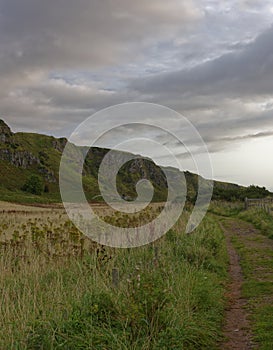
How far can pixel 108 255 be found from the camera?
27.0 ft

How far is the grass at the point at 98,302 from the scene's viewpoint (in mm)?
4832

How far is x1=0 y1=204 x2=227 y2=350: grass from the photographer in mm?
4832

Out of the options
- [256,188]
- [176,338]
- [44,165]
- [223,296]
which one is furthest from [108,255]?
[44,165]

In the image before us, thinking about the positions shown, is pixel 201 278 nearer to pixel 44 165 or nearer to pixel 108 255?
pixel 108 255

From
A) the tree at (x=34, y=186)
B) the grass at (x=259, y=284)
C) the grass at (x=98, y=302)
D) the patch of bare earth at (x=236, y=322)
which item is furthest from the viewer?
the tree at (x=34, y=186)

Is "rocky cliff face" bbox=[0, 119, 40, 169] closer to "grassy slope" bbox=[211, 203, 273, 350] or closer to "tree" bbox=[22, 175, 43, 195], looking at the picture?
"tree" bbox=[22, 175, 43, 195]

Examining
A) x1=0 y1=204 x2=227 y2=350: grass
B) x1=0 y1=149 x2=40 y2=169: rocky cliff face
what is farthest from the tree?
x1=0 y1=204 x2=227 y2=350: grass

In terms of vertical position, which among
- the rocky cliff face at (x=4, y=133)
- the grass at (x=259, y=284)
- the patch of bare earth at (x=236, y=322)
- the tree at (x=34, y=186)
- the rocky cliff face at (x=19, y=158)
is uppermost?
the rocky cliff face at (x=4, y=133)

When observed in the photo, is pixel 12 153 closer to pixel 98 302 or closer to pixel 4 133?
pixel 4 133

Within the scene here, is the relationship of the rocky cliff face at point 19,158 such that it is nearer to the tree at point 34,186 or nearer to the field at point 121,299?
the tree at point 34,186

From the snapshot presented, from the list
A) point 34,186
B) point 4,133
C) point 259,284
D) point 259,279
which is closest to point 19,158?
point 4,133

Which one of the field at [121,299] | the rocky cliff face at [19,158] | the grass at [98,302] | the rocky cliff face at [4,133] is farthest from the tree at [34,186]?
the grass at [98,302]

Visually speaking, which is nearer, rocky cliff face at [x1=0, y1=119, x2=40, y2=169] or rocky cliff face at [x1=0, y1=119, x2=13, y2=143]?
rocky cliff face at [x1=0, y1=119, x2=40, y2=169]

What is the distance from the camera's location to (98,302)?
5402 mm
